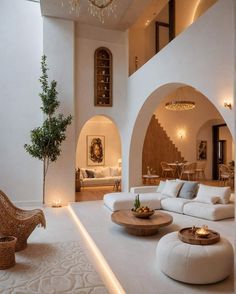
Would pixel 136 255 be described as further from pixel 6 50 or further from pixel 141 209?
pixel 6 50

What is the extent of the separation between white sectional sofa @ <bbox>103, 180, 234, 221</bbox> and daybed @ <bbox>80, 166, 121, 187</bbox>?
391 cm

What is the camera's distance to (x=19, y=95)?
820 cm

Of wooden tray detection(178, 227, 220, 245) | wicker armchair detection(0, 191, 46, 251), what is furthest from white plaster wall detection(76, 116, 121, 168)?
wooden tray detection(178, 227, 220, 245)

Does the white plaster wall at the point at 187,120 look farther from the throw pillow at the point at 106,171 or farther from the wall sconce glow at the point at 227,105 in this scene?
the wall sconce glow at the point at 227,105

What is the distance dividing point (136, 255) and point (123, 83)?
21.1 ft

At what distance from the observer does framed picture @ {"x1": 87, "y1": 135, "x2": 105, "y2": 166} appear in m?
12.6

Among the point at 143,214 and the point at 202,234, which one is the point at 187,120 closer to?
the point at 143,214

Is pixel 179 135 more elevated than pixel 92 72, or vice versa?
pixel 92 72

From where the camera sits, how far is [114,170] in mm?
12062

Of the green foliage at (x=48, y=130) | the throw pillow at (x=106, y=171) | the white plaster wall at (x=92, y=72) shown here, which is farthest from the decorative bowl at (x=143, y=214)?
the throw pillow at (x=106, y=171)

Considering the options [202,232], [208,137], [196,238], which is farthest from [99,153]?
[196,238]

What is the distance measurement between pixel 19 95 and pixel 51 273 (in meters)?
5.90

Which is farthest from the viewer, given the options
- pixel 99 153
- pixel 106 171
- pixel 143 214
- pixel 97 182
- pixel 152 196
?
pixel 99 153

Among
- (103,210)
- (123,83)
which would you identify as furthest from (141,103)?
(103,210)
